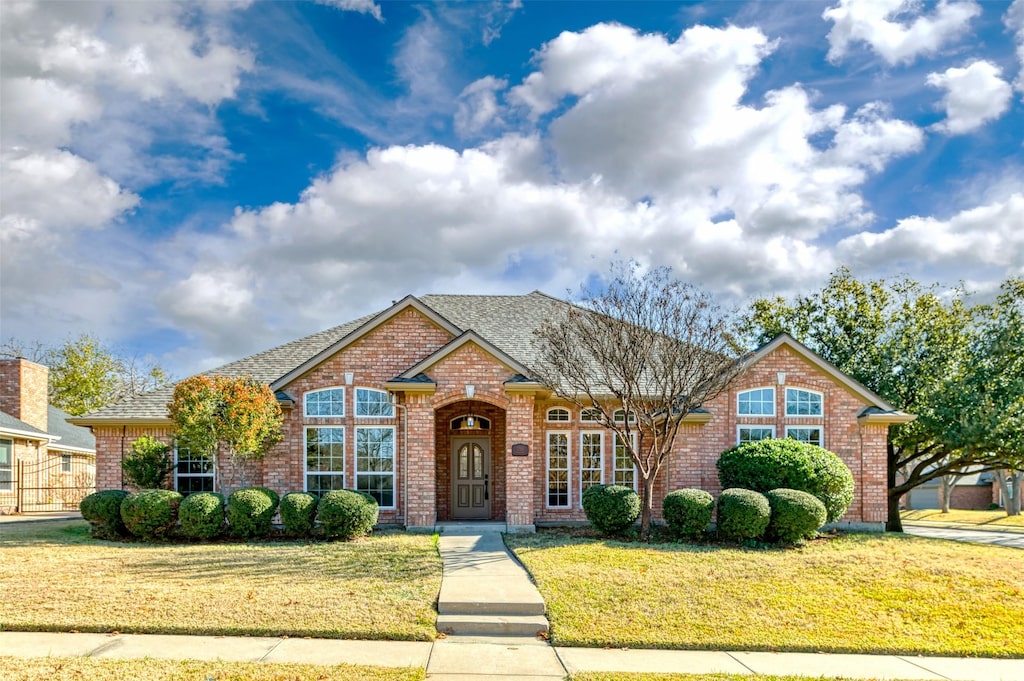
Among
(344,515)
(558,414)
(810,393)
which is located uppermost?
(810,393)

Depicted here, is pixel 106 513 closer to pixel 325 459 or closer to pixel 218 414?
pixel 218 414

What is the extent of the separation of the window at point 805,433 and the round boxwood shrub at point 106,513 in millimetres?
15659

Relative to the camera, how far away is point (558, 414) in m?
18.6

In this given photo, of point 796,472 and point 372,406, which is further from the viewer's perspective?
point 372,406

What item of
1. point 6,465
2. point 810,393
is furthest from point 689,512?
point 6,465

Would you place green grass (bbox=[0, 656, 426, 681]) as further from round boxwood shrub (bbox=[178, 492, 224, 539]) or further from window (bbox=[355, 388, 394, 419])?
window (bbox=[355, 388, 394, 419])

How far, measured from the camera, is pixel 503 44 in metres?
14.1

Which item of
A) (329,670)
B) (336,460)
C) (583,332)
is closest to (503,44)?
(583,332)

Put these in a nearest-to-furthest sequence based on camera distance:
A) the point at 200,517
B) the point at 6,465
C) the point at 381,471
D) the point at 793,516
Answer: the point at 793,516
the point at 200,517
the point at 381,471
the point at 6,465

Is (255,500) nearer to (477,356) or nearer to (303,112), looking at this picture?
(477,356)

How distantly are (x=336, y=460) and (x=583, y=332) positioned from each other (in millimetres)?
6741

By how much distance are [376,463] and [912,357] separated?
51.8 ft

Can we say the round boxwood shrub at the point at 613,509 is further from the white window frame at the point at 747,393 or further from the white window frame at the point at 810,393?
the white window frame at the point at 810,393

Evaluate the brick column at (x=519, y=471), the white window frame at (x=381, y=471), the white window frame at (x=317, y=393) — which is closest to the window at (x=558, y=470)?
the brick column at (x=519, y=471)
